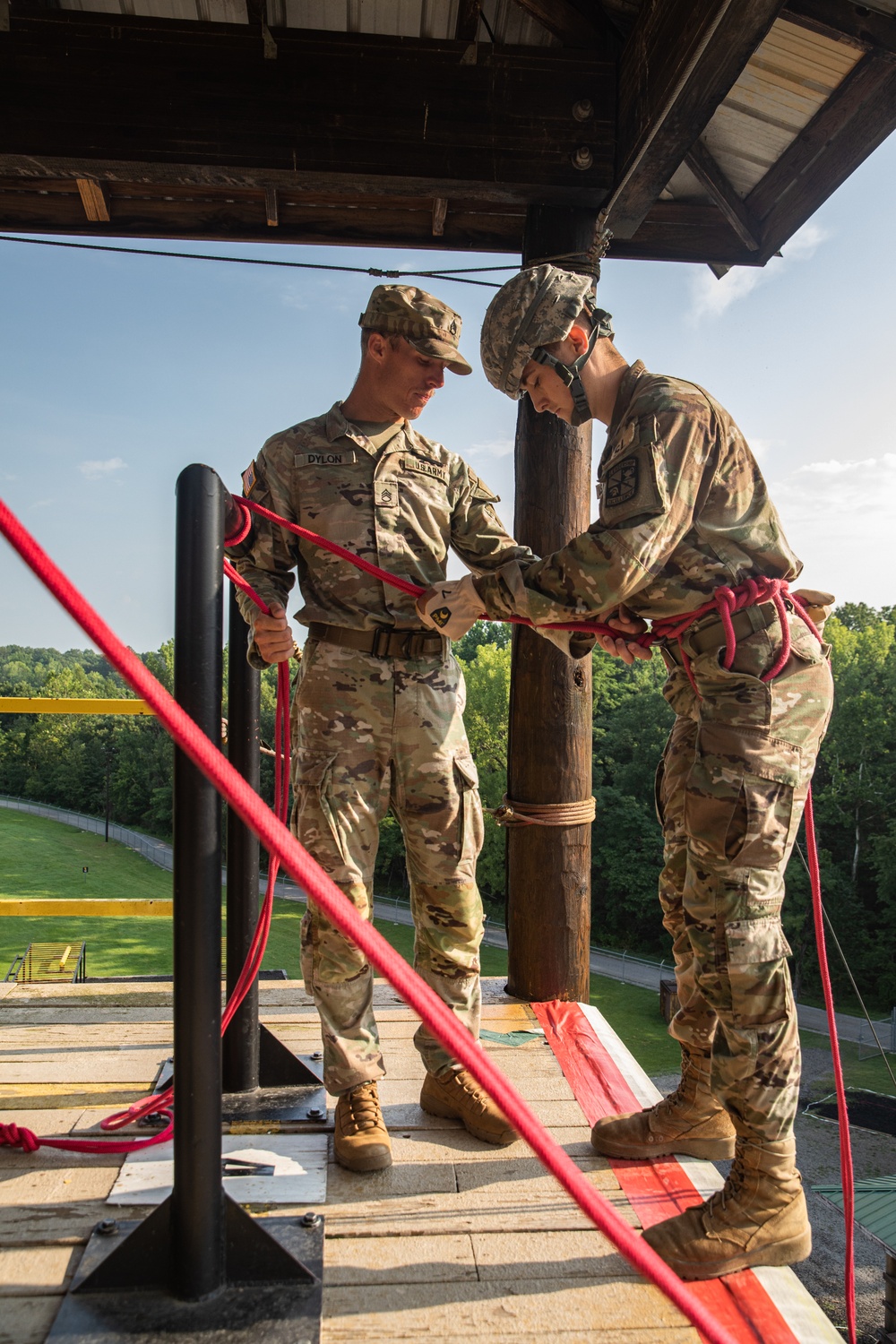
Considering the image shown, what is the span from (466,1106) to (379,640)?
121 centimetres

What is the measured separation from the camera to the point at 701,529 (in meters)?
2.11

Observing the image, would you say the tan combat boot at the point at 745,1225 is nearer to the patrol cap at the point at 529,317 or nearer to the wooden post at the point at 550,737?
the wooden post at the point at 550,737

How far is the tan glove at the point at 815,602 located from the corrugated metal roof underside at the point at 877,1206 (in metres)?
15.7

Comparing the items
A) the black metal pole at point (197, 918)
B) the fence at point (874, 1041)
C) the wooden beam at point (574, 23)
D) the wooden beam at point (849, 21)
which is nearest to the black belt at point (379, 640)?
the black metal pole at point (197, 918)

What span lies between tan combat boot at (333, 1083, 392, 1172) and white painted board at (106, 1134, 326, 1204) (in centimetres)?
6

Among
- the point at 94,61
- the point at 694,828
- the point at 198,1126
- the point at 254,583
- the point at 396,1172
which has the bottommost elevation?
the point at 396,1172

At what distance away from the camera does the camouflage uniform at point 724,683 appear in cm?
197

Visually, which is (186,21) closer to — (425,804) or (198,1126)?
(425,804)

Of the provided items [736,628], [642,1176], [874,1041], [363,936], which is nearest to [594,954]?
[874,1041]

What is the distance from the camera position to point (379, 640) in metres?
2.49

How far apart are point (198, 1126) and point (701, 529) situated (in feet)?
5.14

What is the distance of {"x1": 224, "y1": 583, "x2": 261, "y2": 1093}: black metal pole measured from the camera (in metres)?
2.52

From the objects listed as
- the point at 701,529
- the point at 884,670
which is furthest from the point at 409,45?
the point at 884,670

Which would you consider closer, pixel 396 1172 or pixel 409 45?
pixel 396 1172
